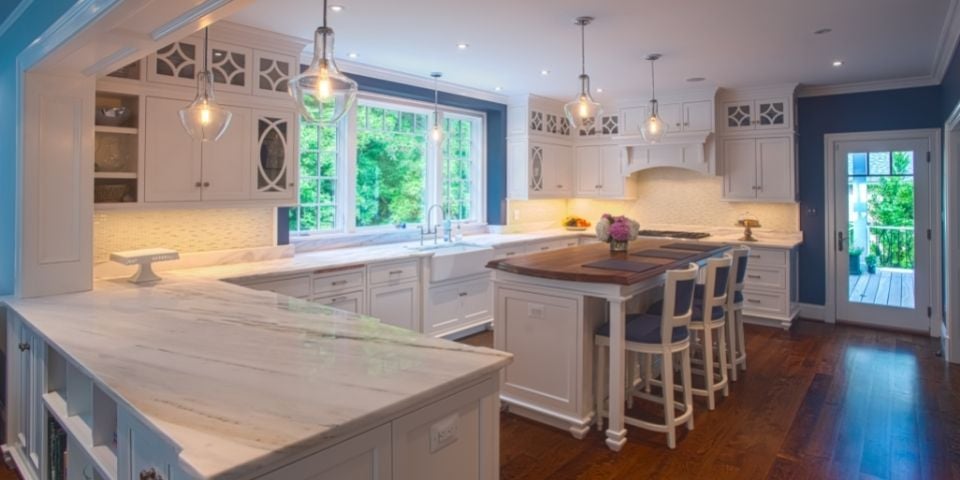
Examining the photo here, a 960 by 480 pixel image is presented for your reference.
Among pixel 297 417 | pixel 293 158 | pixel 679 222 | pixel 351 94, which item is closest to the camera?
pixel 297 417

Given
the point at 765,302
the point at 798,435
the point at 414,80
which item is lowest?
the point at 798,435

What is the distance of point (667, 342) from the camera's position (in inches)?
124

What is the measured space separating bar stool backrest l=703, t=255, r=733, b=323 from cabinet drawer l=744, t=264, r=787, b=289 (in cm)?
234

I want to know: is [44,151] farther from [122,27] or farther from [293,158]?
[293,158]

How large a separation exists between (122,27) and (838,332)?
6315 mm

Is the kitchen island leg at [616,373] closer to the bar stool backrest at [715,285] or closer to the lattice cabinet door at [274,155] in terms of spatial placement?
the bar stool backrest at [715,285]

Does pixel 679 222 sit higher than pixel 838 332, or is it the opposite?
pixel 679 222

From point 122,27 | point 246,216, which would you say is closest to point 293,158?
point 246,216

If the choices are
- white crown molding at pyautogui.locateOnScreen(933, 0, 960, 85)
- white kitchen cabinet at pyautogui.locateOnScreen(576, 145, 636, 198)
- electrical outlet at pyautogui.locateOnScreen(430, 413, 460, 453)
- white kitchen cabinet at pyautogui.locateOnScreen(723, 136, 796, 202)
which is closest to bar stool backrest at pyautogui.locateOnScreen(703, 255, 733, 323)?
white crown molding at pyautogui.locateOnScreen(933, 0, 960, 85)

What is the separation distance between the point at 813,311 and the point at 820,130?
6.39ft

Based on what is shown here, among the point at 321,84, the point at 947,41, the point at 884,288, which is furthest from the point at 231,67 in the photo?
the point at 884,288

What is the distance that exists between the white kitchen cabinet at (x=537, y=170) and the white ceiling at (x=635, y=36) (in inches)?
44.1

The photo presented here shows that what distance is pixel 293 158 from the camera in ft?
13.8

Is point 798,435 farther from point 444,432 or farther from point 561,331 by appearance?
point 444,432
